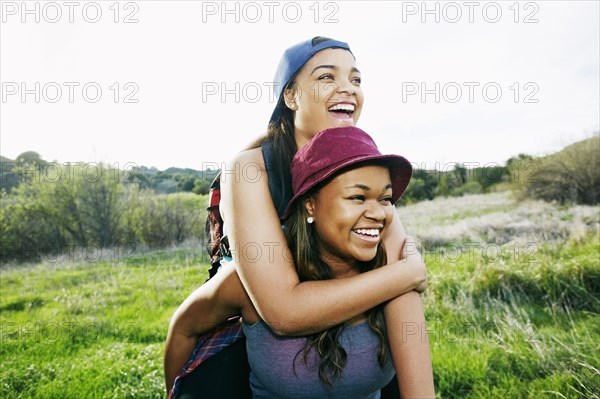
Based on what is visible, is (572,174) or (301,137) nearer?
(301,137)

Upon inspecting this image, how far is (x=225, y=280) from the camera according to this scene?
1880mm

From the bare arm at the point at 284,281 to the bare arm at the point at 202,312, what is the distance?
0.17 meters

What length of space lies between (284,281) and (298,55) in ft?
4.91

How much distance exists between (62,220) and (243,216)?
72.2 ft

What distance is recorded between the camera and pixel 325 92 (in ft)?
7.85

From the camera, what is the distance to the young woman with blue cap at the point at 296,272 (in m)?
1.65

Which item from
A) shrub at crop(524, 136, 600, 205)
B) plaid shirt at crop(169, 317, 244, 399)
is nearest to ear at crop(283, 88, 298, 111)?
plaid shirt at crop(169, 317, 244, 399)

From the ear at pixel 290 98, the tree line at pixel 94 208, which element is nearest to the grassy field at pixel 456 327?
the ear at pixel 290 98

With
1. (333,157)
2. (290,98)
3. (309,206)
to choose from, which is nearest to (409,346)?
(309,206)

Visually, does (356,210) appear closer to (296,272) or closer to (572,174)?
(296,272)

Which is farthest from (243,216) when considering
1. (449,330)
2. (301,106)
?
(449,330)

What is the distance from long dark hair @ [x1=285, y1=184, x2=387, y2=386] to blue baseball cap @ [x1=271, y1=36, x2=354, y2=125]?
0.99 m

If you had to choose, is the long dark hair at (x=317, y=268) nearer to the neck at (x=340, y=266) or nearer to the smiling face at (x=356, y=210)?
the neck at (x=340, y=266)

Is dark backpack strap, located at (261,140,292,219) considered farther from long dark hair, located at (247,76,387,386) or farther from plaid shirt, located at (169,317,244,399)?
plaid shirt, located at (169,317,244,399)
